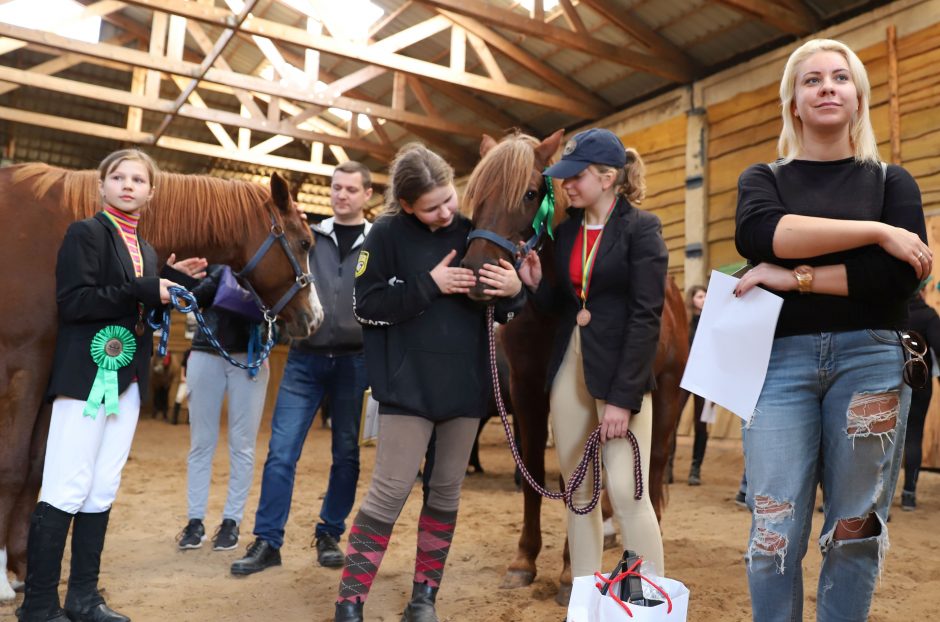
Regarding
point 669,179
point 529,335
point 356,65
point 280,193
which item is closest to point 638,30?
point 669,179

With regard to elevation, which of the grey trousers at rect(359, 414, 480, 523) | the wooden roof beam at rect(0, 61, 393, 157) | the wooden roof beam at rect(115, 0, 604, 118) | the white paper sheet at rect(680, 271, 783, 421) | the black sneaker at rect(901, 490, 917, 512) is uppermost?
the wooden roof beam at rect(115, 0, 604, 118)

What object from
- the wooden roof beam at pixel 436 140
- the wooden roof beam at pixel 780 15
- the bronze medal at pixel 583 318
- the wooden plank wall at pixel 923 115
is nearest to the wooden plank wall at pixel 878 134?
the wooden plank wall at pixel 923 115

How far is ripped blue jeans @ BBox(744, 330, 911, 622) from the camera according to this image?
152 centimetres

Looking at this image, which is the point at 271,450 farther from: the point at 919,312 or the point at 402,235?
the point at 919,312

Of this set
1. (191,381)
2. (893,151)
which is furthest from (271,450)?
(893,151)

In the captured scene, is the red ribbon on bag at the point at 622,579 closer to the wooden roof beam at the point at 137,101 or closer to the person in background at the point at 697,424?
the person in background at the point at 697,424

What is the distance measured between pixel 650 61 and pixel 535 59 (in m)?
1.72

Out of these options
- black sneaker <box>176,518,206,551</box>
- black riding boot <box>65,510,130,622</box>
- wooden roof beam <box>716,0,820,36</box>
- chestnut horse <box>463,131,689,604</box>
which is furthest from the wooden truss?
black riding boot <box>65,510,130,622</box>

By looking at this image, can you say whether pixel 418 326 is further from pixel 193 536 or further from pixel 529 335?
pixel 193 536

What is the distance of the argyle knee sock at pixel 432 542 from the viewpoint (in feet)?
7.47

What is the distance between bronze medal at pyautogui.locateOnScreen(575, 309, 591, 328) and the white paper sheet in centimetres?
57

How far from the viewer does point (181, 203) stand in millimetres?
2986

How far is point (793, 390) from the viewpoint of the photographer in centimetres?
158

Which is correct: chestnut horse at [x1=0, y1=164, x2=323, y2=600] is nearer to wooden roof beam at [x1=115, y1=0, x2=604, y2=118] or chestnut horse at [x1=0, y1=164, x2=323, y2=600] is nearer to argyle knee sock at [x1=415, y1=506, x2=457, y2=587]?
argyle knee sock at [x1=415, y1=506, x2=457, y2=587]
